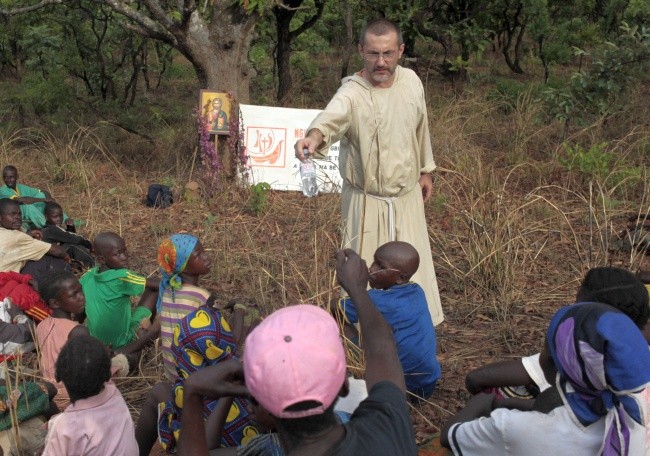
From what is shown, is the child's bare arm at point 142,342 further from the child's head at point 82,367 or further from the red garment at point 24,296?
the child's head at point 82,367

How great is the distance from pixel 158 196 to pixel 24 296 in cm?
326

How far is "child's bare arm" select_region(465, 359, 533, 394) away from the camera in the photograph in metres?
2.75

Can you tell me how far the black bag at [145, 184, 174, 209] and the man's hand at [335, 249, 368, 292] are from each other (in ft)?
18.9

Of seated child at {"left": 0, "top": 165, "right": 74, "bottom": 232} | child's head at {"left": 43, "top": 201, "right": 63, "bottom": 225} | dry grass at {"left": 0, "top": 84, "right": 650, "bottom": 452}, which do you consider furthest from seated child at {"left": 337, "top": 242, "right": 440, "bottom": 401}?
seated child at {"left": 0, "top": 165, "right": 74, "bottom": 232}

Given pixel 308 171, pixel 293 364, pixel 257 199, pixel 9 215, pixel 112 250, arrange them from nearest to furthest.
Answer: pixel 293 364, pixel 308 171, pixel 112 250, pixel 9 215, pixel 257 199

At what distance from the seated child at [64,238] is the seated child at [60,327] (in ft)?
6.25

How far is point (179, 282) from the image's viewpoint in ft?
11.9

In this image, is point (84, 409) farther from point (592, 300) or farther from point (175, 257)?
point (592, 300)

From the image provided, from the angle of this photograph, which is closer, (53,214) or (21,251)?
(21,251)

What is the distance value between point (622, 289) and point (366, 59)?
1829mm

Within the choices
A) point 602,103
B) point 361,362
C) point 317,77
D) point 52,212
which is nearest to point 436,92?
point 317,77

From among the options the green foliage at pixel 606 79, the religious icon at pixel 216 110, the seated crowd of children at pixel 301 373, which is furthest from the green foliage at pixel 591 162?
the seated crowd of children at pixel 301 373

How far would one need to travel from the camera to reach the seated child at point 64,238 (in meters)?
6.06

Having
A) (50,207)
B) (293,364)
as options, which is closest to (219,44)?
(50,207)
